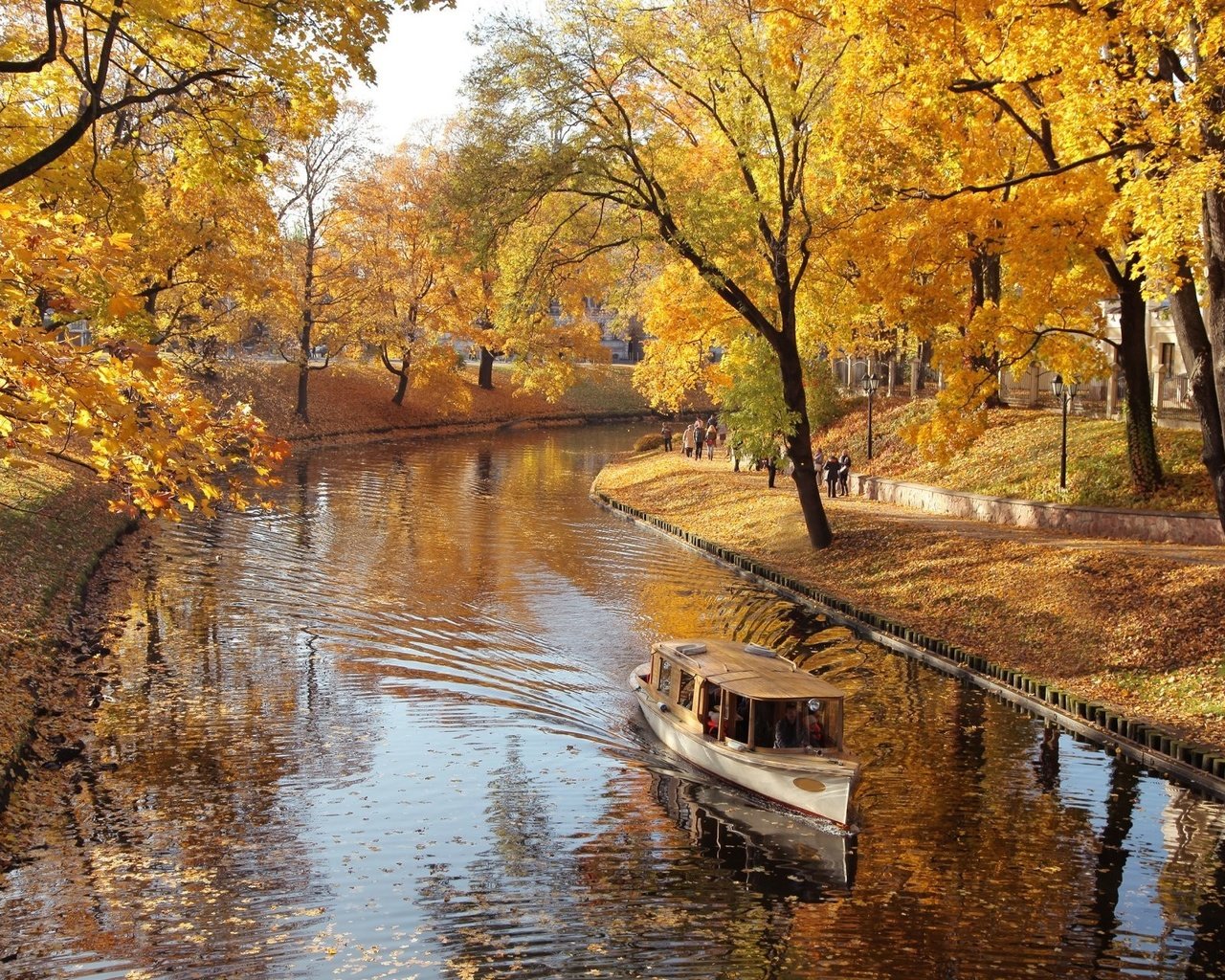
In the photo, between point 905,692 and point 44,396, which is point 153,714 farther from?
point 905,692

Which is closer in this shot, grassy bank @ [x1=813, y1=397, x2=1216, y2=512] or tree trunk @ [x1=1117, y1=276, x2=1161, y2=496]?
tree trunk @ [x1=1117, y1=276, x2=1161, y2=496]

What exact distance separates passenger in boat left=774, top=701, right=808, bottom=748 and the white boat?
1cm

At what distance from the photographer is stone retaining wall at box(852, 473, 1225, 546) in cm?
2495

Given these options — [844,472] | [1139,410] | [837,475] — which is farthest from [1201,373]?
[844,472]

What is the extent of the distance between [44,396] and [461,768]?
9060mm

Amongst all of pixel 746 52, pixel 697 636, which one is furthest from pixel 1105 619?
pixel 746 52

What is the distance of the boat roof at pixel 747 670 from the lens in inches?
639

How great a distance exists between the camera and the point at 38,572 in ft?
76.0

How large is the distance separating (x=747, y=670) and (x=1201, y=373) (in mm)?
11091

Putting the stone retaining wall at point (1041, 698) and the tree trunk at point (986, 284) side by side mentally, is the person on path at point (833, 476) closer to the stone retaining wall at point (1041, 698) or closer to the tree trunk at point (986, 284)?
the tree trunk at point (986, 284)

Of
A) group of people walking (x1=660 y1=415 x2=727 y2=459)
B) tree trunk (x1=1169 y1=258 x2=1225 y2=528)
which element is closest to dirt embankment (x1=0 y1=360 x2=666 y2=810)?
tree trunk (x1=1169 y1=258 x2=1225 y2=528)

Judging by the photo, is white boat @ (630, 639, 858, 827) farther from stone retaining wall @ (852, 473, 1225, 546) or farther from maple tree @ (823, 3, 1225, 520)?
stone retaining wall @ (852, 473, 1225, 546)

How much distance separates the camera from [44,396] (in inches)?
345

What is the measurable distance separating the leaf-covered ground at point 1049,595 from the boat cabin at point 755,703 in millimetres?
5456
